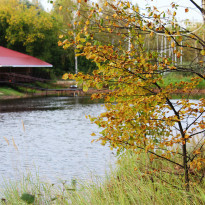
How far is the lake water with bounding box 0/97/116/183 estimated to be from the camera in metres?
11.3

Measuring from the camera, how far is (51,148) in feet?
49.5

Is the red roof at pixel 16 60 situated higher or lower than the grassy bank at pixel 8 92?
higher

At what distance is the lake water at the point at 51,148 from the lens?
1129 cm

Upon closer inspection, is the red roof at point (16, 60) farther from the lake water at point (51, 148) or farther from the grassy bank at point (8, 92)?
the lake water at point (51, 148)

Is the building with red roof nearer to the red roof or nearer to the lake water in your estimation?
the red roof

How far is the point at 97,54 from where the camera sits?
18.6 ft

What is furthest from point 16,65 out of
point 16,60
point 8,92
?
point 8,92

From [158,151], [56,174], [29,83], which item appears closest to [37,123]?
[56,174]

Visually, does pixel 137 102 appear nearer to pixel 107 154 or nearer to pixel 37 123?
pixel 107 154

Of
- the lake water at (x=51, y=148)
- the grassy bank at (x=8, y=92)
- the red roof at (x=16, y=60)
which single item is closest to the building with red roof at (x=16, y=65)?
the red roof at (x=16, y=60)

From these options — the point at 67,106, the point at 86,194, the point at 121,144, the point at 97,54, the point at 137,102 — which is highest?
the point at 97,54

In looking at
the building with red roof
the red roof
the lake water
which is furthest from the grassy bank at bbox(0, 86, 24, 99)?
the lake water

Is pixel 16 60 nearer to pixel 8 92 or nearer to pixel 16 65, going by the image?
pixel 16 65

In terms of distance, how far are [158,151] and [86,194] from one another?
8.67 feet
